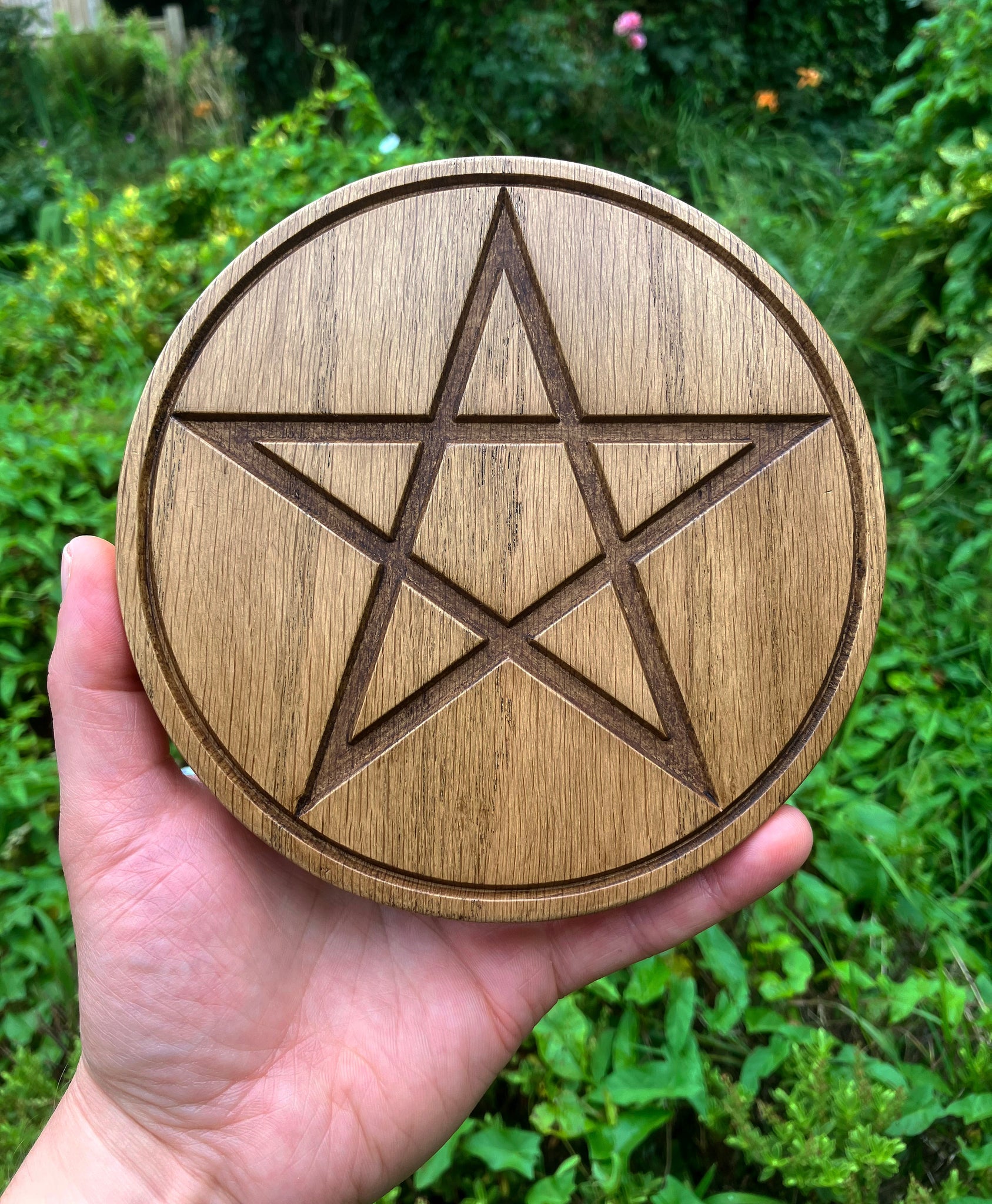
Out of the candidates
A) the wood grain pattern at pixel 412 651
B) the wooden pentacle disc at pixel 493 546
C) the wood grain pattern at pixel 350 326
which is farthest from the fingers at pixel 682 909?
the wood grain pattern at pixel 350 326

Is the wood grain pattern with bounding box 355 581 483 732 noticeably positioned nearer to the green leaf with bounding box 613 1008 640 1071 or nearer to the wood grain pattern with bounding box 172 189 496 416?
the wood grain pattern with bounding box 172 189 496 416

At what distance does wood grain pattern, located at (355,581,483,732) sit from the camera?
1734 millimetres

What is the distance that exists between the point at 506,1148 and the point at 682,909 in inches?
28.9

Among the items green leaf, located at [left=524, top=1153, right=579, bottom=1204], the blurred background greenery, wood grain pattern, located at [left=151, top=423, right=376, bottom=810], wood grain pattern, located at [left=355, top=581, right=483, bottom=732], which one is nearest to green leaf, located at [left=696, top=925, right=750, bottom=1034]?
the blurred background greenery

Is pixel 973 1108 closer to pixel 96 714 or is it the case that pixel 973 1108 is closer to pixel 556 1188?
pixel 556 1188

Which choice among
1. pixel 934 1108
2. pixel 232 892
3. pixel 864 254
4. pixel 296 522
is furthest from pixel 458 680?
pixel 864 254

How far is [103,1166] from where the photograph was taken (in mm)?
1688

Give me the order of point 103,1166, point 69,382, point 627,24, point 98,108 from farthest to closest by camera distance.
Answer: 1. point 98,108
2. point 627,24
3. point 69,382
4. point 103,1166

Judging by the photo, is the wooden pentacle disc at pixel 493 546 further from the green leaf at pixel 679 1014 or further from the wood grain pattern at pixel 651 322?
the green leaf at pixel 679 1014

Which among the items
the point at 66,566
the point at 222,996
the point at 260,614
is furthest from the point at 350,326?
the point at 222,996

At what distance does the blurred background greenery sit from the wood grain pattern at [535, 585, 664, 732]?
0.95 m

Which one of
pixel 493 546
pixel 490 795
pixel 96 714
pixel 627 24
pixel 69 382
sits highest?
pixel 627 24

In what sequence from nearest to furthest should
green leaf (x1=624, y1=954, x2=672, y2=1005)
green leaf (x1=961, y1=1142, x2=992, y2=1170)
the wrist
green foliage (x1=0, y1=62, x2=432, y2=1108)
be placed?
1. the wrist
2. green leaf (x1=961, y1=1142, x2=992, y2=1170)
3. green leaf (x1=624, y1=954, x2=672, y2=1005)
4. green foliage (x1=0, y1=62, x2=432, y2=1108)

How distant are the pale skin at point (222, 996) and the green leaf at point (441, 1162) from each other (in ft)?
0.56
